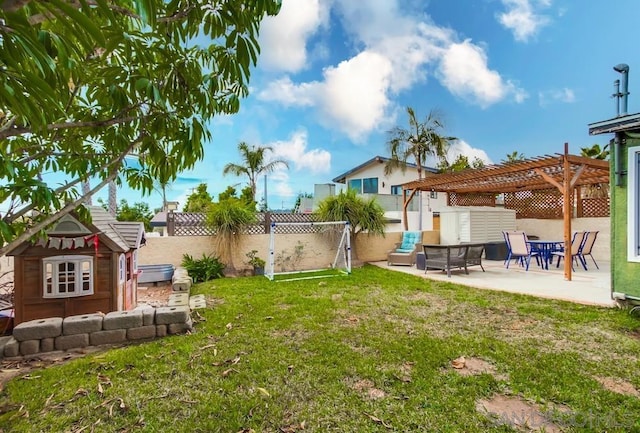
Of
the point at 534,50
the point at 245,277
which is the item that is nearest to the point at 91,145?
the point at 245,277

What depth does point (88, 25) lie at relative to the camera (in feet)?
2.89

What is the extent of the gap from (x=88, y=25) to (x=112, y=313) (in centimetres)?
450

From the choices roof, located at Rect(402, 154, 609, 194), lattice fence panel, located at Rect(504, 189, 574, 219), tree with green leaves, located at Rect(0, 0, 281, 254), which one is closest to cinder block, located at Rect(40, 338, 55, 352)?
tree with green leaves, located at Rect(0, 0, 281, 254)

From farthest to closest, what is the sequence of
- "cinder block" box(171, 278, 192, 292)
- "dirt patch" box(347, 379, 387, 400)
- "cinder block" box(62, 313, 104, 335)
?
"cinder block" box(171, 278, 192, 292), "cinder block" box(62, 313, 104, 335), "dirt patch" box(347, 379, 387, 400)

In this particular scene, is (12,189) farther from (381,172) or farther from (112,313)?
(381,172)

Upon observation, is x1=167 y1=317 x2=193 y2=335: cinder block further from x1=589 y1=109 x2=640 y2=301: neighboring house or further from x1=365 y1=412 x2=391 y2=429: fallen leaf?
x1=589 y1=109 x2=640 y2=301: neighboring house

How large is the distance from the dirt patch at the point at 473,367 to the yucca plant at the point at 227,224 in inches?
293

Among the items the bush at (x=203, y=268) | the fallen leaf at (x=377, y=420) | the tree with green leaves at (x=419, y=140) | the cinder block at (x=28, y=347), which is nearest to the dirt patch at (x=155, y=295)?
the bush at (x=203, y=268)

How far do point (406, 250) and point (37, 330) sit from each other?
10.2 metres

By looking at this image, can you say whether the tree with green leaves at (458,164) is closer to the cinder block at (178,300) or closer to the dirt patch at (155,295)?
the dirt patch at (155,295)

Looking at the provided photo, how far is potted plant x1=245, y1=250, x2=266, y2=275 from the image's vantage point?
9859 millimetres

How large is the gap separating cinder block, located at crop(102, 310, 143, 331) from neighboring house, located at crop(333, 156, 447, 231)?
14.1m

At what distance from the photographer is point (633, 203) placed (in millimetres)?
5266

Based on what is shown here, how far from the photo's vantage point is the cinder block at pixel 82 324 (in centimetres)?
410
